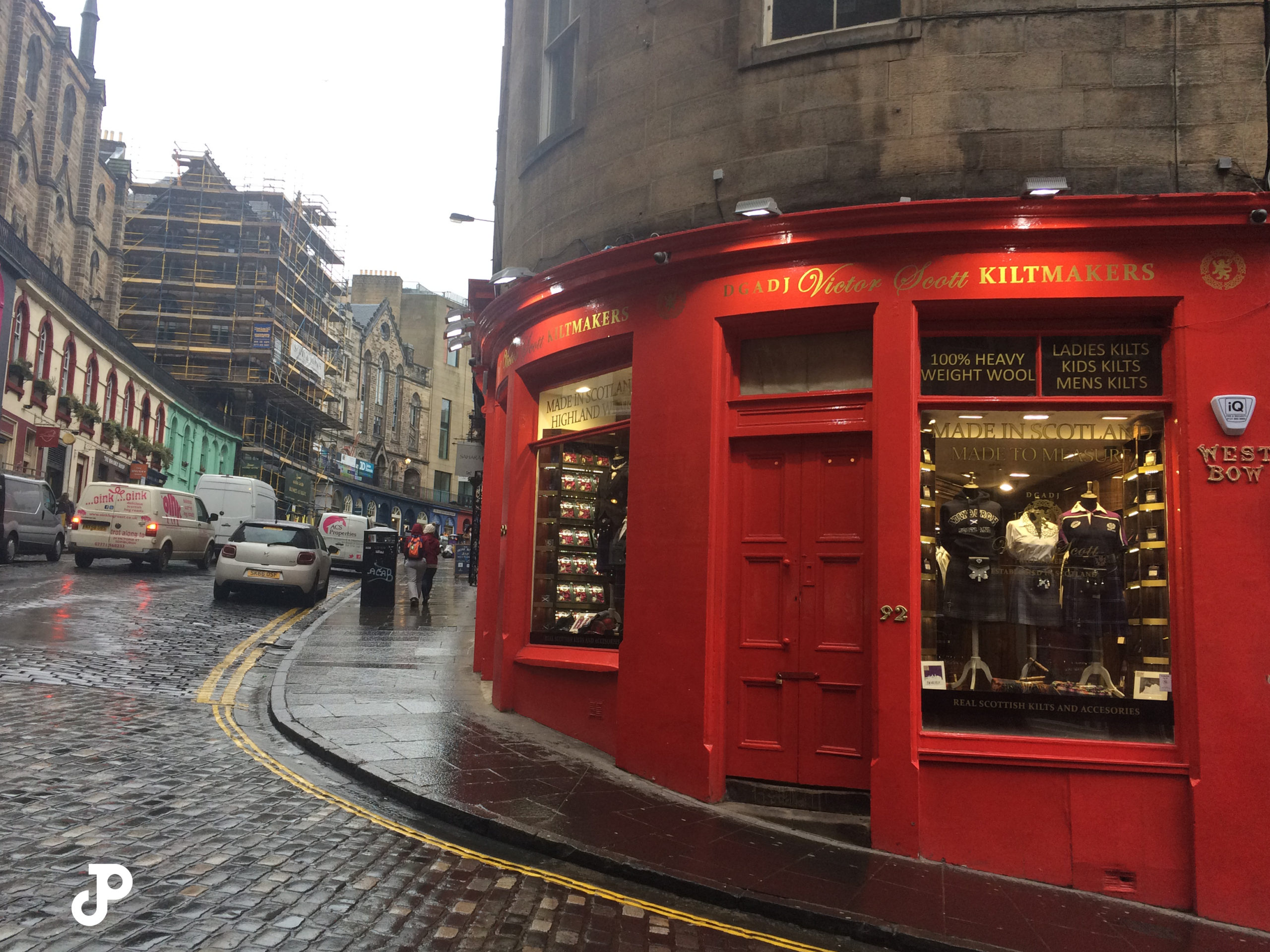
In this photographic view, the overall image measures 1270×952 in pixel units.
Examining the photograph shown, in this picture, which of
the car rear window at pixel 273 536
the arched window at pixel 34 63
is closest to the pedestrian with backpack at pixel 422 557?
the car rear window at pixel 273 536

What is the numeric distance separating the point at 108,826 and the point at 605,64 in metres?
7.24

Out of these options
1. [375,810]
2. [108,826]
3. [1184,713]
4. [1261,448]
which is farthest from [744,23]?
[108,826]

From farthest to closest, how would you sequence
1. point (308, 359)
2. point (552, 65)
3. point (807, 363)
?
point (308, 359) < point (552, 65) < point (807, 363)

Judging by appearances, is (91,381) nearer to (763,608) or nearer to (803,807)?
(763,608)

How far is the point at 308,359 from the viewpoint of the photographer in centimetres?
6038

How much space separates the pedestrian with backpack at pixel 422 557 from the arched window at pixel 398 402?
5994 cm

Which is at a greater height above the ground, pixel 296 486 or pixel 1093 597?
pixel 296 486

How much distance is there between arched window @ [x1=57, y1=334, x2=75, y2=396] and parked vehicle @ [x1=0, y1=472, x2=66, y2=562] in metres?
12.6

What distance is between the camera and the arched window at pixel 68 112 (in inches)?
1746

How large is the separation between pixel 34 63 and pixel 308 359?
2235 cm

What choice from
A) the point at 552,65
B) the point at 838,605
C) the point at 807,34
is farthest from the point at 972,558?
the point at 552,65

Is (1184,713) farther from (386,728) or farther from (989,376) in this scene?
(386,728)

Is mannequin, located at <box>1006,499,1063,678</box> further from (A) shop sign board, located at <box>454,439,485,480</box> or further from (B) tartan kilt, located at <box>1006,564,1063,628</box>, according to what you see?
(A) shop sign board, located at <box>454,439,485,480</box>

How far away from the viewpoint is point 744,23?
8078 mm
